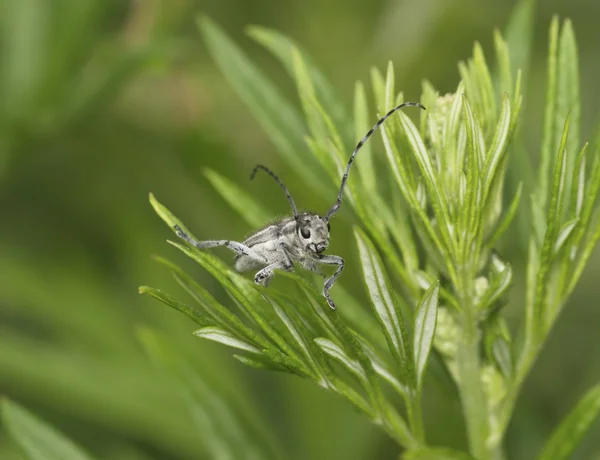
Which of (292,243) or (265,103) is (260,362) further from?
(265,103)

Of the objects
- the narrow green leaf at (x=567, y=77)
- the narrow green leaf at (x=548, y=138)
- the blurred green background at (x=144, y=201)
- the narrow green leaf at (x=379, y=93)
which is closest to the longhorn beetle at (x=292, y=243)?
the narrow green leaf at (x=379, y=93)

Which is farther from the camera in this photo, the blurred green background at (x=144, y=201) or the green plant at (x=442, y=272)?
the blurred green background at (x=144, y=201)

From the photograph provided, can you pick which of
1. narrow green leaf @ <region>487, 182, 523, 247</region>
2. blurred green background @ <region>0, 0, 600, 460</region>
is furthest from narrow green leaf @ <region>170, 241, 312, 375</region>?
blurred green background @ <region>0, 0, 600, 460</region>

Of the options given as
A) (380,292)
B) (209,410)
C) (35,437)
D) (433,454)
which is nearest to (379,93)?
(380,292)

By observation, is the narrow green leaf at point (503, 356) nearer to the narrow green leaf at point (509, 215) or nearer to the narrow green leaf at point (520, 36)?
the narrow green leaf at point (509, 215)

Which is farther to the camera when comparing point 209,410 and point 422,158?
point 209,410

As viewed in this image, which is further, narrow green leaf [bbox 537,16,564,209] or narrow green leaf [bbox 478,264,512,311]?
narrow green leaf [bbox 537,16,564,209]

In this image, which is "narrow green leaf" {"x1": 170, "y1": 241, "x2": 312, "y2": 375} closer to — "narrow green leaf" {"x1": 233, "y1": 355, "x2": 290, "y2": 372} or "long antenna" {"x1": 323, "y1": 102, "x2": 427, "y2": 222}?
"narrow green leaf" {"x1": 233, "y1": 355, "x2": 290, "y2": 372}
